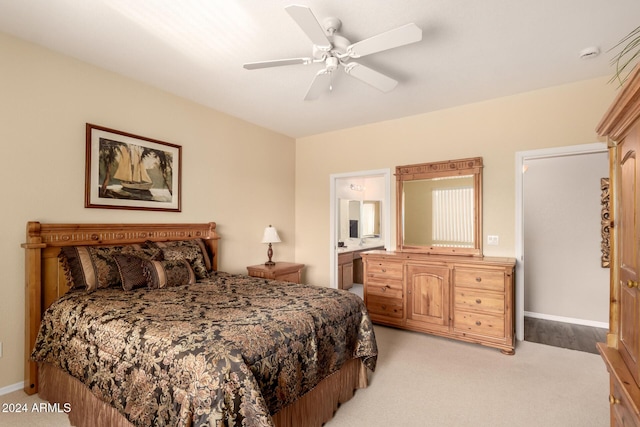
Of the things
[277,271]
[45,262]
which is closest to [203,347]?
[45,262]

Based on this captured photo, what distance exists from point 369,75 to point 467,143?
1928 mm

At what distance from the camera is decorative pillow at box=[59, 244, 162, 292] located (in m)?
2.45

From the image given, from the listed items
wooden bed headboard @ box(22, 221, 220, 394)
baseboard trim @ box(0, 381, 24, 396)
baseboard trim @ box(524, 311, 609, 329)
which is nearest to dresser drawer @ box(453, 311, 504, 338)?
baseboard trim @ box(524, 311, 609, 329)

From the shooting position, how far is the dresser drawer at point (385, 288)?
3.75m

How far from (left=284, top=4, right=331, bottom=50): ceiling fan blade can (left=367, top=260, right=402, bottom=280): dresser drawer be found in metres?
2.54

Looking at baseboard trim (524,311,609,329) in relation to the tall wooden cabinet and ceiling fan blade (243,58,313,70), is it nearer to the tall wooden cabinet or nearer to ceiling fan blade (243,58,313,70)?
the tall wooden cabinet

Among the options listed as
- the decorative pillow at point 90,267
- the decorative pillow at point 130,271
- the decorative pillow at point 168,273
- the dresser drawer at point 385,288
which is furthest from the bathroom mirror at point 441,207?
the decorative pillow at point 90,267

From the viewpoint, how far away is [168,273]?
275 centimetres

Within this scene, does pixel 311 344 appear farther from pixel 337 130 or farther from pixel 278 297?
pixel 337 130

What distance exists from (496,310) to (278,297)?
2234 millimetres

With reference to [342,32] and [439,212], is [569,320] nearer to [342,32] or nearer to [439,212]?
[439,212]

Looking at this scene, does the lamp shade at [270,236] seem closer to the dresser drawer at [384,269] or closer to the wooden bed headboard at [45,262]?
the dresser drawer at [384,269]

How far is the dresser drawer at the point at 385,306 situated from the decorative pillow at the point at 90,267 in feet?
8.93

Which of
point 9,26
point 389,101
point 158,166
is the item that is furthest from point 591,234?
point 9,26
